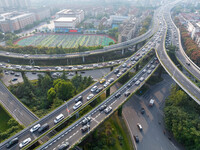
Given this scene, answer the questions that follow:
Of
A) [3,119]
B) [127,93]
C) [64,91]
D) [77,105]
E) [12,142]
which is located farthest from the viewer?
[64,91]

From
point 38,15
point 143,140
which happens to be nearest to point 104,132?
point 143,140

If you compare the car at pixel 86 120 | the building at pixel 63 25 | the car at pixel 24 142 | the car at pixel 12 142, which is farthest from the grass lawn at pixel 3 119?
the building at pixel 63 25

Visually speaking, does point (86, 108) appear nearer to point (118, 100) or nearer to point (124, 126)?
point (118, 100)

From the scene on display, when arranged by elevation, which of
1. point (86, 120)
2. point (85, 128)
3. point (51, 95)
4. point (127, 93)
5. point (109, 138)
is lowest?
point (109, 138)

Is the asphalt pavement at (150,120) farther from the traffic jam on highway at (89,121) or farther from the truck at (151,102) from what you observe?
the traffic jam on highway at (89,121)

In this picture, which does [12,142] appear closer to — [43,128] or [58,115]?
[43,128]

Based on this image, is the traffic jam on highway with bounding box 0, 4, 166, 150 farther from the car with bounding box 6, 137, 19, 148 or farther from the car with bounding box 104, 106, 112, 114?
the car with bounding box 104, 106, 112, 114

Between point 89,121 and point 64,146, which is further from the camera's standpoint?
point 89,121

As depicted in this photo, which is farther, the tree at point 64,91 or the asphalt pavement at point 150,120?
the tree at point 64,91

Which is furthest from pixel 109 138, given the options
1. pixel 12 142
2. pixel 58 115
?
pixel 12 142
